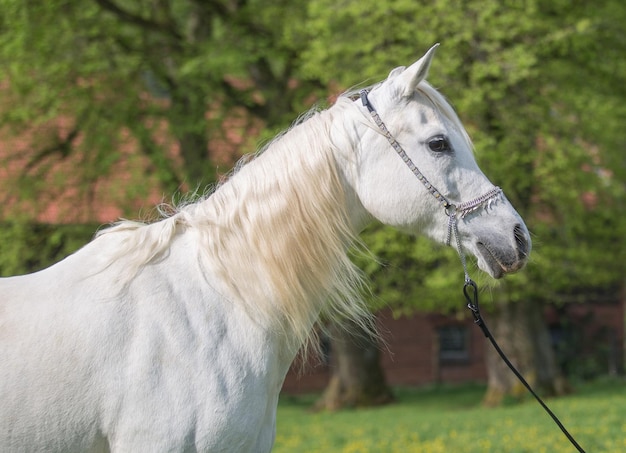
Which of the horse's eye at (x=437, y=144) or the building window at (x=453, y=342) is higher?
the horse's eye at (x=437, y=144)

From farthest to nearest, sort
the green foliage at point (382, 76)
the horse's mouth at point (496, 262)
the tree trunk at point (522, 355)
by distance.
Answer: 1. the tree trunk at point (522, 355)
2. the green foliage at point (382, 76)
3. the horse's mouth at point (496, 262)

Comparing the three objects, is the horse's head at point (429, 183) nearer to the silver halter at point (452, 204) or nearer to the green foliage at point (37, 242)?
the silver halter at point (452, 204)

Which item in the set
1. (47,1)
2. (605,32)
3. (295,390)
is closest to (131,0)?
(47,1)

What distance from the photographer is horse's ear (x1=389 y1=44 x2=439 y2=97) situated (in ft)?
9.47

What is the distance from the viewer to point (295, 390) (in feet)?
67.2

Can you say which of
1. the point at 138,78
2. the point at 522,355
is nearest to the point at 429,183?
the point at 138,78

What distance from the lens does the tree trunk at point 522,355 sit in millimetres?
14047

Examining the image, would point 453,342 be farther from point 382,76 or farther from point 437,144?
point 437,144

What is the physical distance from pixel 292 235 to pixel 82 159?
34.5 feet

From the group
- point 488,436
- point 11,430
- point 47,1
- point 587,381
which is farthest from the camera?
point 587,381

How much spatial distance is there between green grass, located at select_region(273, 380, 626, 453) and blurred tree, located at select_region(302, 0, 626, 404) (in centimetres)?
198

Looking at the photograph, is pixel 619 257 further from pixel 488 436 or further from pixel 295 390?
pixel 295 390

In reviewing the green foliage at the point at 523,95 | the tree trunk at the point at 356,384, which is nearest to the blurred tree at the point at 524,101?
the green foliage at the point at 523,95

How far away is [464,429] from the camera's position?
9930mm
